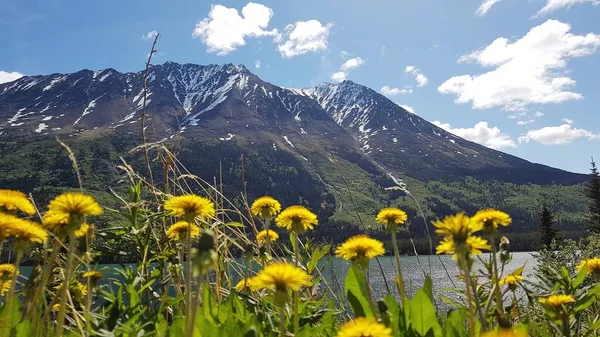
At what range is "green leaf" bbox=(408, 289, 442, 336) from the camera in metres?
1.72

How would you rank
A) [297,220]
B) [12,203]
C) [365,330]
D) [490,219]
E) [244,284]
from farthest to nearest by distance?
[297,220]
[244,284]
[490,219]
[12,203]
[365,330]

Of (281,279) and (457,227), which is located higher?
(457,227)

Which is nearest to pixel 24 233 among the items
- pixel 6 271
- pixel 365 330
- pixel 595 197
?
pixel 6 271

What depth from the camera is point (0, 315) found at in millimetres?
1834

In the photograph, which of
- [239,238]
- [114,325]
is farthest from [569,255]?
[114,325]

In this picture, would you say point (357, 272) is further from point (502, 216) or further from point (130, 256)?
point (130, 256)

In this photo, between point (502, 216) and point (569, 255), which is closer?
point (502, 216)

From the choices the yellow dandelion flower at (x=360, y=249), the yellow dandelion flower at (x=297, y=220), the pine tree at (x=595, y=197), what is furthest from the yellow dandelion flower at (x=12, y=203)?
the pine tree at (x=595, y=197)

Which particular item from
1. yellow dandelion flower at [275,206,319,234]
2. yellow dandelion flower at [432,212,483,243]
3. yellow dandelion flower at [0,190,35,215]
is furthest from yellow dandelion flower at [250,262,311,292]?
yellow dandelion flower at [0,190,35,215]

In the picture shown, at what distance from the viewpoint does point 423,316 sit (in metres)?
1.74

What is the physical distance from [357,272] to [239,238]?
2.01 m

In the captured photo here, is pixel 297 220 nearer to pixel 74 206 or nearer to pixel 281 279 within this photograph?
pixel 281 279

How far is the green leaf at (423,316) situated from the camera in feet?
5.64

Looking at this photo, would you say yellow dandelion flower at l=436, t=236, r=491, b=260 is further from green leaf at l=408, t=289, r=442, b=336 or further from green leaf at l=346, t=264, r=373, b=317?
green leaf at l=346, t=264, r=373, b=317
